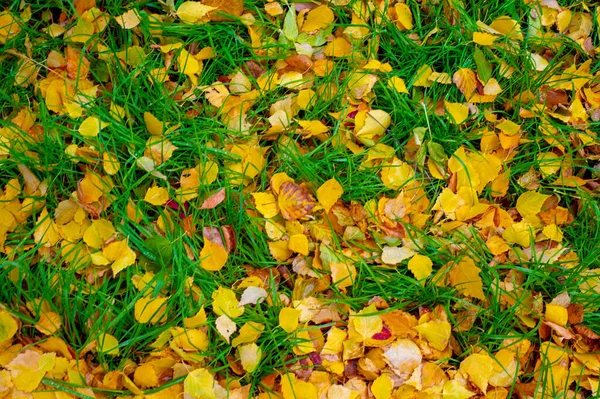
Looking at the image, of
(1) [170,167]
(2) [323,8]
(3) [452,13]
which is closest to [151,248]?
(1) [170,167]

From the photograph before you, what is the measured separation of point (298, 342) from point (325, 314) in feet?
0.43

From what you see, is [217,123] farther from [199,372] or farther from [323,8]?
[199,372]

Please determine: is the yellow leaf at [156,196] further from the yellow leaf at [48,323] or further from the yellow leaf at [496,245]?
the yellow leaf at [496,245]

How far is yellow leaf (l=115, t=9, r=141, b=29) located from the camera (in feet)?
6.76

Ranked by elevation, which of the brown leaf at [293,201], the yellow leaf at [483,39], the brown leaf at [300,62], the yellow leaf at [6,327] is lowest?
the yellow leaf at [6,327]

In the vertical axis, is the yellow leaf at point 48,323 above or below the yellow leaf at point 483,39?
below

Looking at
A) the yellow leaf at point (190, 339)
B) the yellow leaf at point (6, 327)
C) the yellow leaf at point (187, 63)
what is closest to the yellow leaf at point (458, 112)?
the yellow leaf at point (187, 63)

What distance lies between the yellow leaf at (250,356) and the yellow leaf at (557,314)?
3.01ft

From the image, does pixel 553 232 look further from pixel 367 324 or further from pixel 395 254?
pixel 367 324

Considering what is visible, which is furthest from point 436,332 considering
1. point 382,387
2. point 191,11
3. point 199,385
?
point 191,11

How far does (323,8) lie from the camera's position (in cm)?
221

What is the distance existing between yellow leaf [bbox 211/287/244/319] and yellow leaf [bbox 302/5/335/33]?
108 centimetres

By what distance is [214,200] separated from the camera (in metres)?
1.91

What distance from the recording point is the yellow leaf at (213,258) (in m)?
1.83
